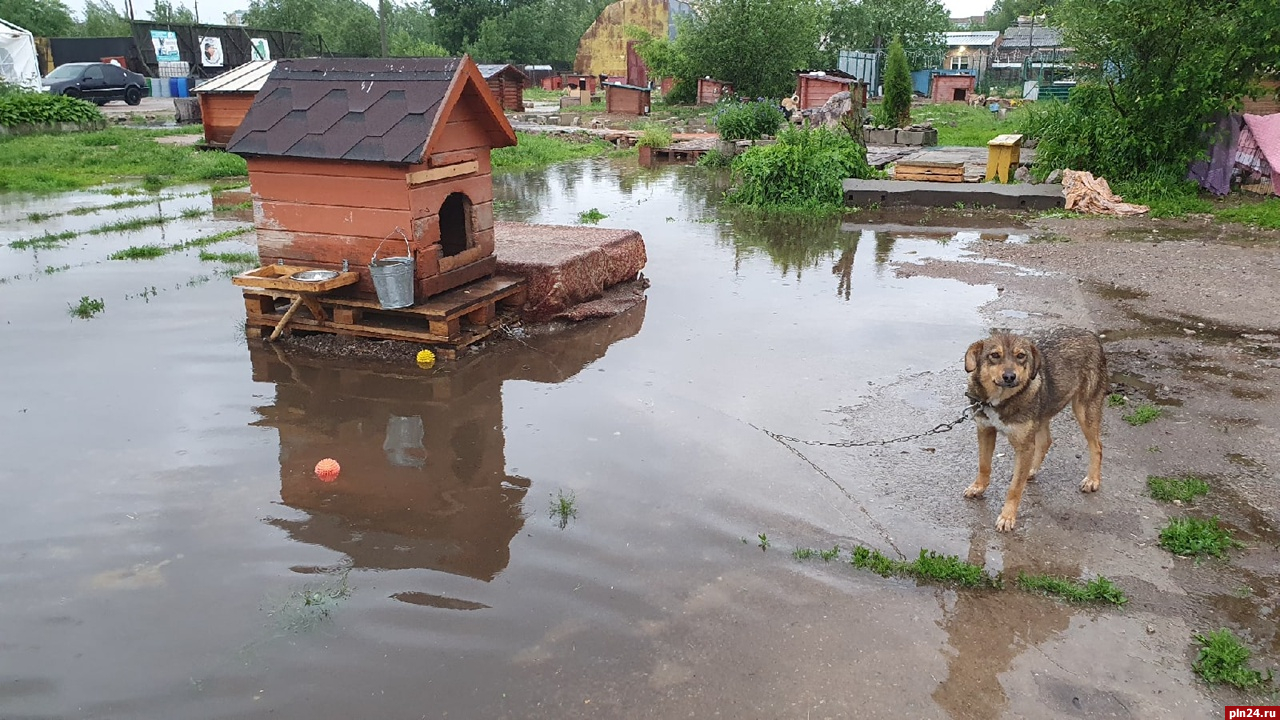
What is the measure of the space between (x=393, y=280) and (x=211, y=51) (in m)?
43.4

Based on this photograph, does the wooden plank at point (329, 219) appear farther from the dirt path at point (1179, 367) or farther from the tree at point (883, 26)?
the tree at point (883, 26)

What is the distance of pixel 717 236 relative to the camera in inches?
501

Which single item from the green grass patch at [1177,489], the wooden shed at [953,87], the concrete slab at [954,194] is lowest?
the green grass patch at [1177,489]

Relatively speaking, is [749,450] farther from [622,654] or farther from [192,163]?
[192,163]

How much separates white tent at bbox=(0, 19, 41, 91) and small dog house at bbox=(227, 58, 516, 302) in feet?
105

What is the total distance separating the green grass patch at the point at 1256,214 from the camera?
1234 centimetres

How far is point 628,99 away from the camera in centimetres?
3381

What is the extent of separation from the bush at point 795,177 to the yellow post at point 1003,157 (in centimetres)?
268

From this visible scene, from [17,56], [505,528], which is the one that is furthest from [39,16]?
[505,528]

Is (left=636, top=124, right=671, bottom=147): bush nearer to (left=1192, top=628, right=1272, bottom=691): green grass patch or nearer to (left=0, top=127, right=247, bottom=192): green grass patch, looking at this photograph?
(left=0, top=127, right=247, bottom=192): green grass patch

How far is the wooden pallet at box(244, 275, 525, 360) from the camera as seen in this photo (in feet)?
24.3

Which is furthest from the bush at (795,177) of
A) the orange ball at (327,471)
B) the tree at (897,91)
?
the orange ball at (327,471)

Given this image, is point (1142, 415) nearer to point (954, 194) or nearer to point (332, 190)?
point (332, 190)

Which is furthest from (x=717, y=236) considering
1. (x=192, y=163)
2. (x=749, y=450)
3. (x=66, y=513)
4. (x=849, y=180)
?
(x=192, y=163)
